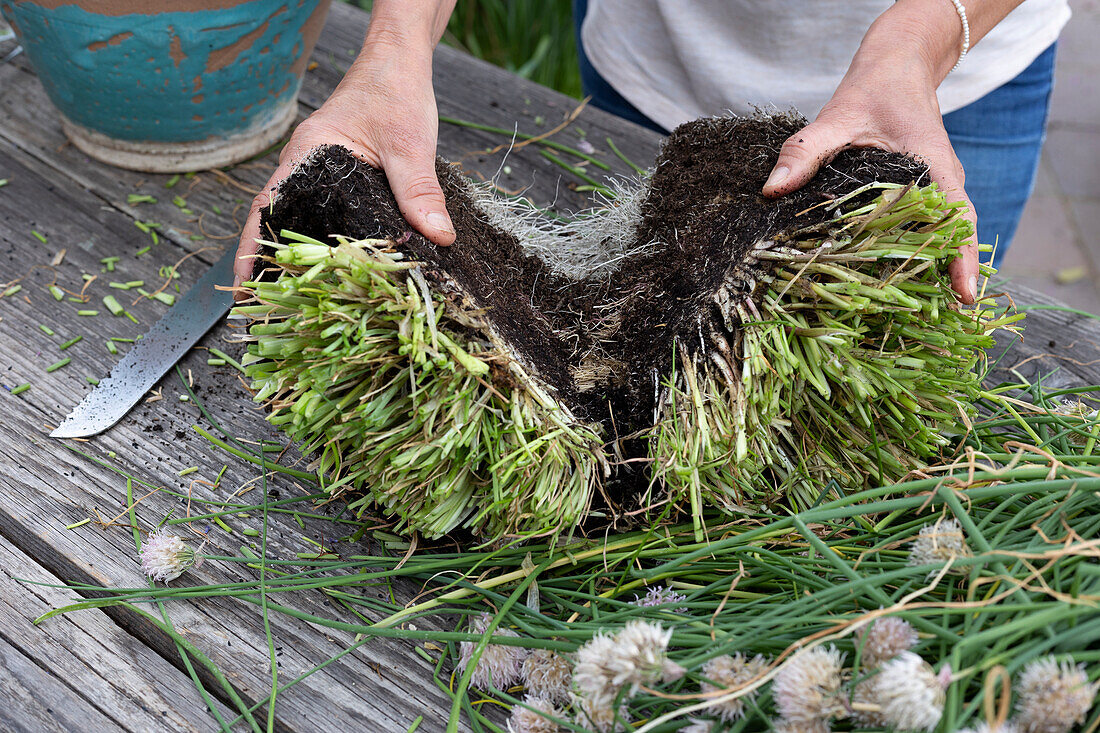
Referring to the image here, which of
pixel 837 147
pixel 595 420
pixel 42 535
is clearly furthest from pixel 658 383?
pixel 42 535

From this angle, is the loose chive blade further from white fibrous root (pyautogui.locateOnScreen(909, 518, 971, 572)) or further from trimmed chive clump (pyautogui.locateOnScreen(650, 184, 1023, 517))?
white fibrous root (pyautogui.locateOnScreen(909, 518, 971, 572))

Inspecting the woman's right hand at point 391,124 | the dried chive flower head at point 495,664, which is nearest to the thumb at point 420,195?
the woman's right hand at point 391,124

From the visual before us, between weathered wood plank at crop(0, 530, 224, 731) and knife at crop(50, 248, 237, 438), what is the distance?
0.64 feet

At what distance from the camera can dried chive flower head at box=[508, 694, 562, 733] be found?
616mm

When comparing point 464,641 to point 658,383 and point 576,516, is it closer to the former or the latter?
point 576,516

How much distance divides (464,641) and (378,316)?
29 centimetres

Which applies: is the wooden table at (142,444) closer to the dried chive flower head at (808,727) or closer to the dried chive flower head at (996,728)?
the dried chive flower head at (808,727)

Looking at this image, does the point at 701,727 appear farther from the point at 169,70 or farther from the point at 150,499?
the point at 169,70

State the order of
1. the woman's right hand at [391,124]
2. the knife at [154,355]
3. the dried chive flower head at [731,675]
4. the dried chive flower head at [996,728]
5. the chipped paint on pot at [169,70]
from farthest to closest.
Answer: the chipped paint on pot at [169,70] → the knife at [154,355] → the woman's right hand at [391,124] → the dried chive flower head at [731,675] → the dried chive flower head at [996,728]

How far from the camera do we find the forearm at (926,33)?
35.1 inches

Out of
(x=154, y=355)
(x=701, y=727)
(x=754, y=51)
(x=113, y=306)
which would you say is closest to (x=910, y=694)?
(x=701, y=727)

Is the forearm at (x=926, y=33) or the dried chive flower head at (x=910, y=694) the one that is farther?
the forearm at (x=926, y=33)

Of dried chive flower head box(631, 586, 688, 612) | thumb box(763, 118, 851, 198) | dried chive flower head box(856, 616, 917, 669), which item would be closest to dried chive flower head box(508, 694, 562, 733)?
dried chive flower head box(631, 586, 688, 612)

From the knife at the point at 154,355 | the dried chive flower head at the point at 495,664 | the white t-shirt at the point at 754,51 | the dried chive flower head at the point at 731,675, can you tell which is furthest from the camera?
the white t-shirt at the point at 754,51
